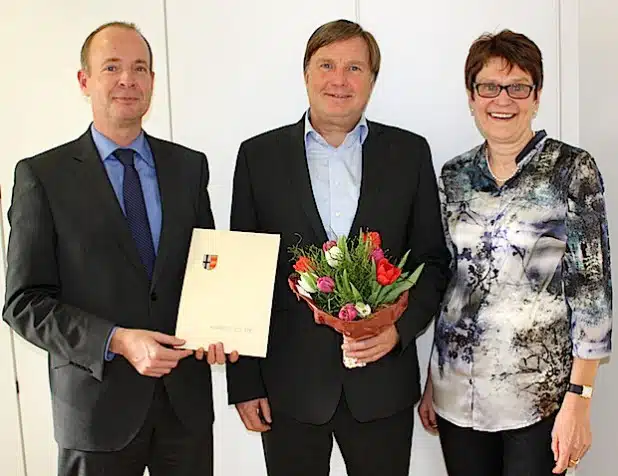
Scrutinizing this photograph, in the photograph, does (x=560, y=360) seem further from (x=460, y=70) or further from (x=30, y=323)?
(x=30, y=323)

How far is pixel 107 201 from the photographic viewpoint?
173 cm

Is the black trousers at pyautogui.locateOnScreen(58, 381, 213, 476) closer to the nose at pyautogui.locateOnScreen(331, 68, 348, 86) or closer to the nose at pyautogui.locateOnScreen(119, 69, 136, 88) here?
the nose at pyautogui.locateOnScreen(119, 69, 136, 88)

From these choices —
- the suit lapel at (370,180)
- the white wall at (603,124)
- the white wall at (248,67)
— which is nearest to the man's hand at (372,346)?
the suit lapel at (370,180)

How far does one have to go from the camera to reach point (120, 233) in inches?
67.9

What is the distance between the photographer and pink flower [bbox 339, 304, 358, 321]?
1.63 m

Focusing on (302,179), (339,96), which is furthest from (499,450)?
(339,96)

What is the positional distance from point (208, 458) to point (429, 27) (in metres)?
1.72

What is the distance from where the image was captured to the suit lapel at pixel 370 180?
1.90 metres

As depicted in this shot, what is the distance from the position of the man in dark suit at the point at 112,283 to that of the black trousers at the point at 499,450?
0.69m

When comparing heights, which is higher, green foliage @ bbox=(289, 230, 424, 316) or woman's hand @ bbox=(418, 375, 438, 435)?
green foliage @ bbox=(289, 230, 424, 316)

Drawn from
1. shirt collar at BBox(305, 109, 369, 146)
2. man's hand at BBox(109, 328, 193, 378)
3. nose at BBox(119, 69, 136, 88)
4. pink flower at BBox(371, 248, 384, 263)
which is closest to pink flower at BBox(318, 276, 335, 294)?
pink flower at BBox(371, 248, 384, 263)

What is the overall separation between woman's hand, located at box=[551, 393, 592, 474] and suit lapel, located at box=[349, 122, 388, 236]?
72cm

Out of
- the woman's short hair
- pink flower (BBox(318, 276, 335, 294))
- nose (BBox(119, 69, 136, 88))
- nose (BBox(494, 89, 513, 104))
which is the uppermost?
the woman's short hair

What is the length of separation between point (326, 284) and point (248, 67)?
1.23 metres
